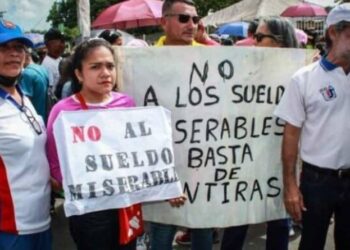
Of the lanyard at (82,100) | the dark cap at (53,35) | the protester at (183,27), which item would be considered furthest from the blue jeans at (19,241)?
the dark cap at (53,35)

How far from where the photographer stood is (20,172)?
7.41 feet

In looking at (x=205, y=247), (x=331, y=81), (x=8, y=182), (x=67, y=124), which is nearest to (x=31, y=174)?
(x=8, y=182)

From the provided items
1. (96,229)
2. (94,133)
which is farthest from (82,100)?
(96,229)

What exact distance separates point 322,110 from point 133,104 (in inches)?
37.1

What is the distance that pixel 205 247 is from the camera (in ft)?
9.77

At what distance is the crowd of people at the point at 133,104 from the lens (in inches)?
89.7

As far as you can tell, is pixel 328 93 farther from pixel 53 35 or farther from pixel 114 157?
pixel 53 35

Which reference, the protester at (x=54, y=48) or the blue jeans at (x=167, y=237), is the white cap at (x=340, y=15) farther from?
the protester at (x=54, y=48)

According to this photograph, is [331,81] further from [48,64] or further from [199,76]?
[48,64]

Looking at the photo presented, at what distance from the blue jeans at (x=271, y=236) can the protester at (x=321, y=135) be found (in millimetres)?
452

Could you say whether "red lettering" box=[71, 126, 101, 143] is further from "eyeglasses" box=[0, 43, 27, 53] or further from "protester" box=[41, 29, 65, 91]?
"protester" box=[41, 29, 65, 91]

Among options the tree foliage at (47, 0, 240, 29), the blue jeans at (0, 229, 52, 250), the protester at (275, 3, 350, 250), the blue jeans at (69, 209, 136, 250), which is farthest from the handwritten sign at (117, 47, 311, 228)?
the tree foliage at (47, 0, 240, 29)

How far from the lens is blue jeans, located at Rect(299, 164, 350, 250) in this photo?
104 inches

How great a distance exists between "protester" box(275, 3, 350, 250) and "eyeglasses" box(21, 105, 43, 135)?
1.19 m
